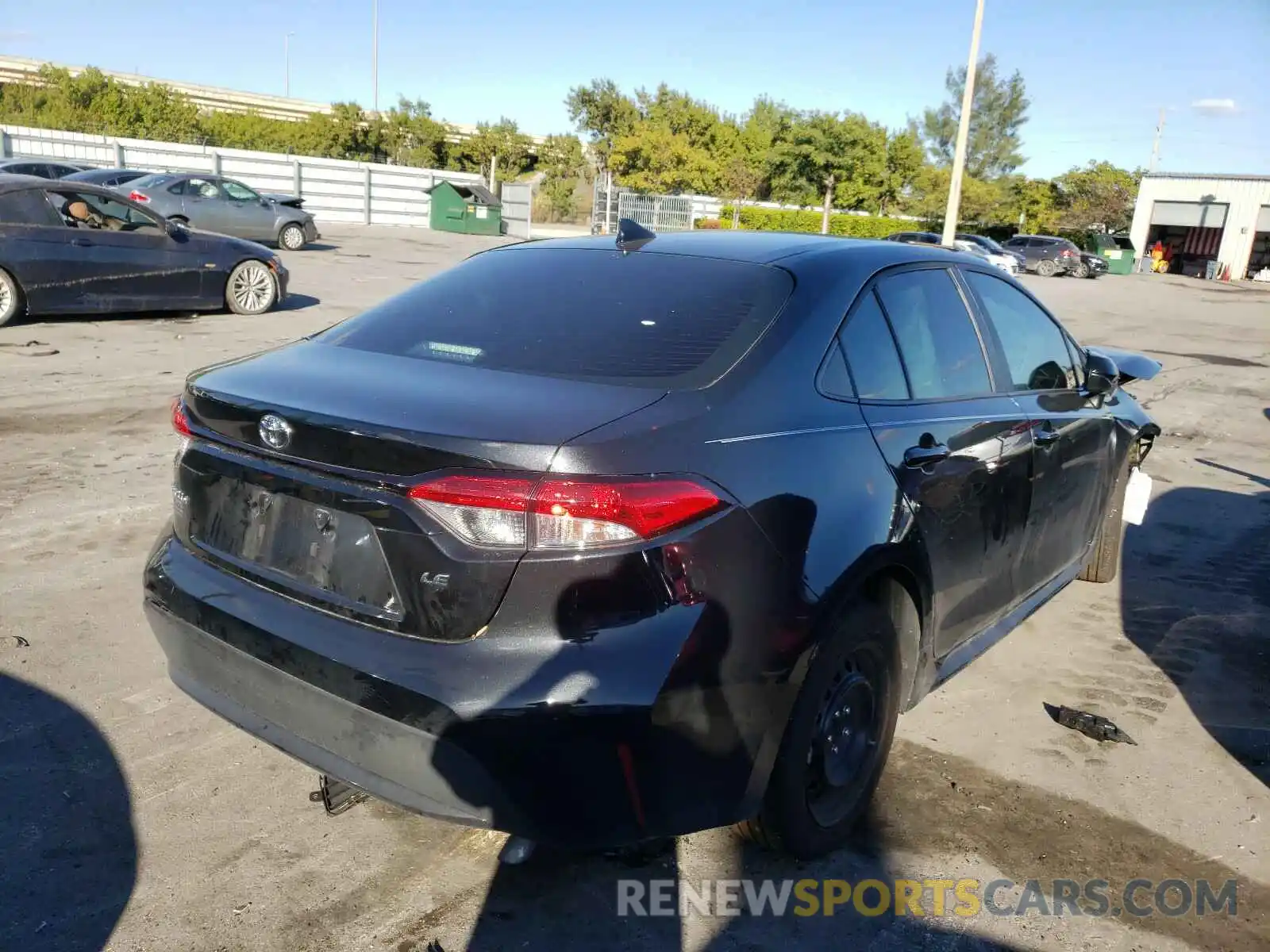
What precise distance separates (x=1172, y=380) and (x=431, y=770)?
1410cm

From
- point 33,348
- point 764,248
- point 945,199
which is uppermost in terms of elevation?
point 945,199

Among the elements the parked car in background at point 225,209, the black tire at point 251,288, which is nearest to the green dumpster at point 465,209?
the parked car in background at point 225,209

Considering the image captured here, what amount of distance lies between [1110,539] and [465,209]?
35.9m

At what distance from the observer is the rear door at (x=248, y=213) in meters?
24.2

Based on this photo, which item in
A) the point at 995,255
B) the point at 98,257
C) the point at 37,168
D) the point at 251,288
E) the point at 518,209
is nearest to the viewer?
the point at 98,257

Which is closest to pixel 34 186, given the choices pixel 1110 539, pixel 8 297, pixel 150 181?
pixel 8 297

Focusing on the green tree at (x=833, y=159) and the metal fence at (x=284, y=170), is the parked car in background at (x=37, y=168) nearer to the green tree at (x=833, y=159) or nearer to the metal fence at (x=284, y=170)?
the metal fence at (x=284, y=170)

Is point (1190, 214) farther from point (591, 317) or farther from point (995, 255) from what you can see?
point (591, 317)

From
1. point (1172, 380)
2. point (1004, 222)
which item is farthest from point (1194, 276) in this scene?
point (1172, 380)

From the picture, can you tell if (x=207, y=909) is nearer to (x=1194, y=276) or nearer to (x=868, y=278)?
(x=868, y=278)

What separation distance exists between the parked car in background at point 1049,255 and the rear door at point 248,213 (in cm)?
2857

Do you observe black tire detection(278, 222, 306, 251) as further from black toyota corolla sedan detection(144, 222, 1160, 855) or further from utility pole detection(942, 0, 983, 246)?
black toyota corolla sedan detection(144, 222, 1160, 855)

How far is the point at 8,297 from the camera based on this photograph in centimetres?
1090

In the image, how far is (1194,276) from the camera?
53594mm
